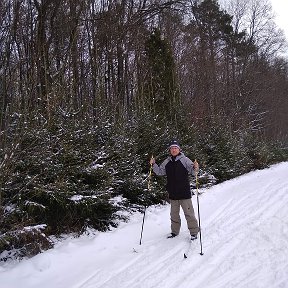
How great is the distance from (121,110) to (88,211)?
382cm

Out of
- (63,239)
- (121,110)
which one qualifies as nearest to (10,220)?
(63,239)

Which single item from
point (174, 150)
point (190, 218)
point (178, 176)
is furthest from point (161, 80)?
point (190, 218)

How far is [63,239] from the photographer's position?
8172 mm

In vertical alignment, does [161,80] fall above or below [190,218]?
above

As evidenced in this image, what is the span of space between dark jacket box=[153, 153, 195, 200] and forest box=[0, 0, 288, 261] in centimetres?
164

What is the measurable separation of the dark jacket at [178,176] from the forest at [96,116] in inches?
64.6

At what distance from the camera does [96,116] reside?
10.6m

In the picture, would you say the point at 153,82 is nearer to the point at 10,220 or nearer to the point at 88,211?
the point at 88,211

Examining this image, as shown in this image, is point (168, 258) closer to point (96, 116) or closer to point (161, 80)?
point (96, 116)

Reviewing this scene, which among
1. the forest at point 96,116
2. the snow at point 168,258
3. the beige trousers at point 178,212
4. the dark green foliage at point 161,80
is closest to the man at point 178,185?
the beige trousers at point 178,212

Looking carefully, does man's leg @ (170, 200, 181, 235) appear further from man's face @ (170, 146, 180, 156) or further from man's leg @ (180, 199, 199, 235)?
man's face @ (170, 146, 180, 156)

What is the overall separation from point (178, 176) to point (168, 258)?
2.03m

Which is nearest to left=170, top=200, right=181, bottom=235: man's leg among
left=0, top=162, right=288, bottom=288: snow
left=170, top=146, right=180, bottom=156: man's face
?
left=0, top=162, right=288, bottom=288: snow

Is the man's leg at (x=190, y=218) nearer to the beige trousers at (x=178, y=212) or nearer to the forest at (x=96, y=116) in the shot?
the beige trousers at (x=178, y=212)
